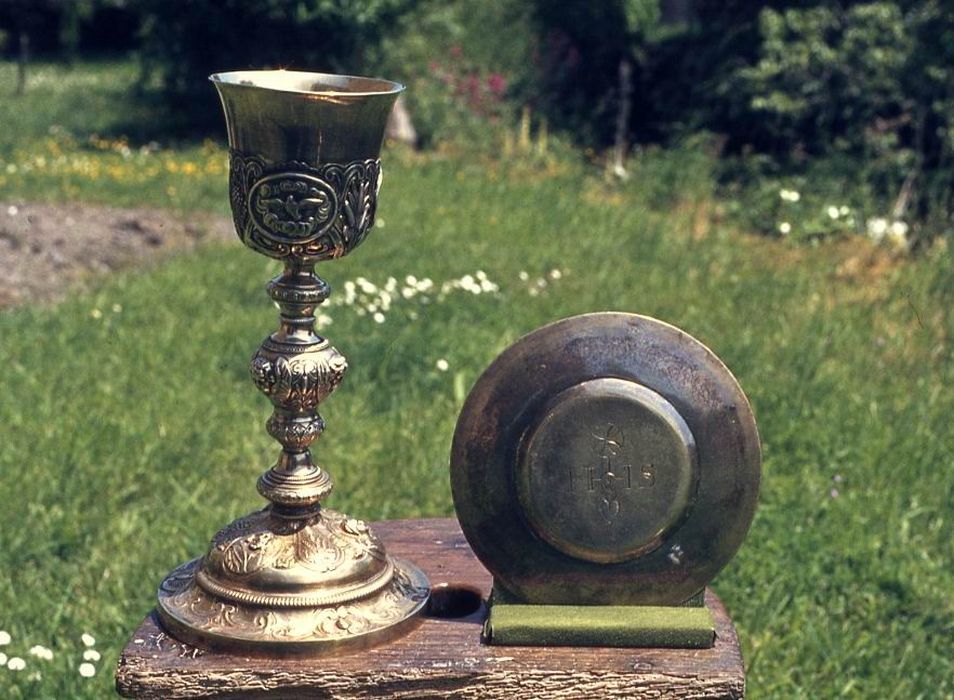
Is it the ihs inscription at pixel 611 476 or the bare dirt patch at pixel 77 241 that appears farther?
the bare dirt patch at pixel 77 241

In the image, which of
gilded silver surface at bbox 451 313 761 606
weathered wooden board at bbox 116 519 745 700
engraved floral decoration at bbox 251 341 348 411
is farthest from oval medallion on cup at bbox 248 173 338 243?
weathered wooden board at bbox 116 519 745 700

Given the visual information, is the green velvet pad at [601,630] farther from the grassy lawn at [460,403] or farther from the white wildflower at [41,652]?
the white wildflower at [41,652]

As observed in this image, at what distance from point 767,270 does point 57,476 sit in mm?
3726

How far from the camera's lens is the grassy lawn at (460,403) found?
3.46 m

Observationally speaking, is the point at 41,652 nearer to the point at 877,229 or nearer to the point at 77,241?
the point at 77,241

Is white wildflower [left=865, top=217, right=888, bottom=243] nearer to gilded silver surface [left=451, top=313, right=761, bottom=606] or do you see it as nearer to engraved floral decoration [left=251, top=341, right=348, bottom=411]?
gilded silver surface [left=451, top=313, right=761, bottom=606]

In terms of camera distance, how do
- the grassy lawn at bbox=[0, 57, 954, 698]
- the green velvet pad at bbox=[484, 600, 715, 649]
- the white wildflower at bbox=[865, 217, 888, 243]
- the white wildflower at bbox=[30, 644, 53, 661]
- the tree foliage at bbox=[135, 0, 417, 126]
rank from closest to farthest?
1. the green velvet pad at bbox=[484, 600, 715, 649]
2. the white wildflower at bbox=[30, 644, 53, 661]
3. the grassy lawn at bbox=[0, 57, 954, 698]
4. the white wildflower at bbox=[865, 217, 888, 243]
5. the tree foliage at bbox=[135, 0, 417, 126]

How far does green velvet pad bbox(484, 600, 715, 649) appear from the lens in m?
2.26

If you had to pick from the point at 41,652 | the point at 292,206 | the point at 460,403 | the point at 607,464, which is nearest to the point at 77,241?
the point at 460,403

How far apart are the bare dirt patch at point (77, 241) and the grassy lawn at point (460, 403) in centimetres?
36

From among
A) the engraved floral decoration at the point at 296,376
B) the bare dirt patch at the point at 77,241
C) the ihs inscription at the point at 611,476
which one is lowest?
the bare dirt patch at the point at 77,241

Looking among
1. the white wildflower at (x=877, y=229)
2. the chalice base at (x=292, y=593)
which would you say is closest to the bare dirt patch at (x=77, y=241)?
the white wildflower at (x=877, y=229)

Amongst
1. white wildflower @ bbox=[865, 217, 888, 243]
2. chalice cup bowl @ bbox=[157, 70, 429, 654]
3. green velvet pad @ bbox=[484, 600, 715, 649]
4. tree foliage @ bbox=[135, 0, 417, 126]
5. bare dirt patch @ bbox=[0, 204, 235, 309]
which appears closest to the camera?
chalice cup bowl @ bbox=[157, 70, 429, 654]

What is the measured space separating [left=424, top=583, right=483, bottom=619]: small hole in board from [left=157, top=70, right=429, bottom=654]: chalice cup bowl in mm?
89
